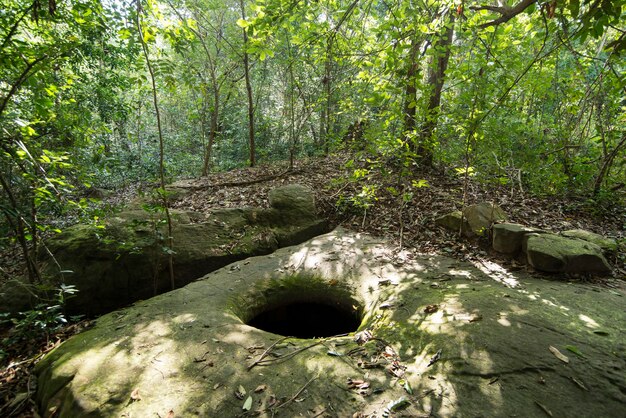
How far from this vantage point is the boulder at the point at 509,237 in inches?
168

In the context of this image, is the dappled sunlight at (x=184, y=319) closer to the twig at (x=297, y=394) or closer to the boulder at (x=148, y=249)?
the boulder at (x=148, y=249)

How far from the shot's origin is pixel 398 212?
6.29 meters

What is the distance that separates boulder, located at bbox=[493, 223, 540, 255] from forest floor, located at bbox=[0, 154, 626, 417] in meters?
0.15

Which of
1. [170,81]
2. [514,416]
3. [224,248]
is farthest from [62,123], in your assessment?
[514,416]

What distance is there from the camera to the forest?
10.7 ft

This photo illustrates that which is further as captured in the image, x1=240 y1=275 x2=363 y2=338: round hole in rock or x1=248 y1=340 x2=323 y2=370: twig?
x1=240 y1=275 x2=363 y2=338: round hole in rock

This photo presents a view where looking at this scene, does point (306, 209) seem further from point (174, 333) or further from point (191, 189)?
point (174, 333)

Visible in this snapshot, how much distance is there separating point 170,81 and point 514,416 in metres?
5.24

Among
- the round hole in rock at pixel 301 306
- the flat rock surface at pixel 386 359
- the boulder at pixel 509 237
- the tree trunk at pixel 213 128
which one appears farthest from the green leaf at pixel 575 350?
the tree trunk at pixel 213 128

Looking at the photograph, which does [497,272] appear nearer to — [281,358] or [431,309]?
[431,309]

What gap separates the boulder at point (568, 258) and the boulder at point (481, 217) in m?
0.90

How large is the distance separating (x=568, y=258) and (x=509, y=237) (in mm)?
692

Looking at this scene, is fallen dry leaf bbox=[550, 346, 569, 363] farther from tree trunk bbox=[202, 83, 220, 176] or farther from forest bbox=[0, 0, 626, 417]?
tree trunk bbox=[202, 83, 220, 176]

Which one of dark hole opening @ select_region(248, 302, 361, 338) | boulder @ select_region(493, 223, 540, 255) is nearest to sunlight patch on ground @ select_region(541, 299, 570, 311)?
boulder @ select_region(493, 223, 540, 255)
